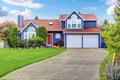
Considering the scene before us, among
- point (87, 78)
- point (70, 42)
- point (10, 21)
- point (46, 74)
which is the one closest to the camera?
point (87, 78)

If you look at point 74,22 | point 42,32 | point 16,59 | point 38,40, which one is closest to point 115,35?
point 16,59

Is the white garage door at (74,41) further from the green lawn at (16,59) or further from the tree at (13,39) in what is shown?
the green lawn at (16,59)

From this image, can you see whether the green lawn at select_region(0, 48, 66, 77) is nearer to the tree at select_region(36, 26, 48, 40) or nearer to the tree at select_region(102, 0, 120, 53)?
the tree at select_region(102, 0, 120, 53)

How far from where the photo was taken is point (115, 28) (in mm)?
16984

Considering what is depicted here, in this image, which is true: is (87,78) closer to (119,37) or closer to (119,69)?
(119,69)

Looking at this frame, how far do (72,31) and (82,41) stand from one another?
2248 mm

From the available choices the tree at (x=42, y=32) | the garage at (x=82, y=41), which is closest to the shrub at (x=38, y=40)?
the tree at (x=42, y=32)

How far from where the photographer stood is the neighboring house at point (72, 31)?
43.8 metres

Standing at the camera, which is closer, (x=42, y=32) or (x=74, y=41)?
(x=42, y=32)

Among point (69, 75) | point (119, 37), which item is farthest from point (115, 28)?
point (69, 75)

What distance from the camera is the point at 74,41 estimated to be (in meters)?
43.8

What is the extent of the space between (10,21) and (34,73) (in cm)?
6214

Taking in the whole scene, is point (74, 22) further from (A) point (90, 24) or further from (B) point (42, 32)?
(B) point (42, 32)

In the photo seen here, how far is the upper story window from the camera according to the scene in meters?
44.8
